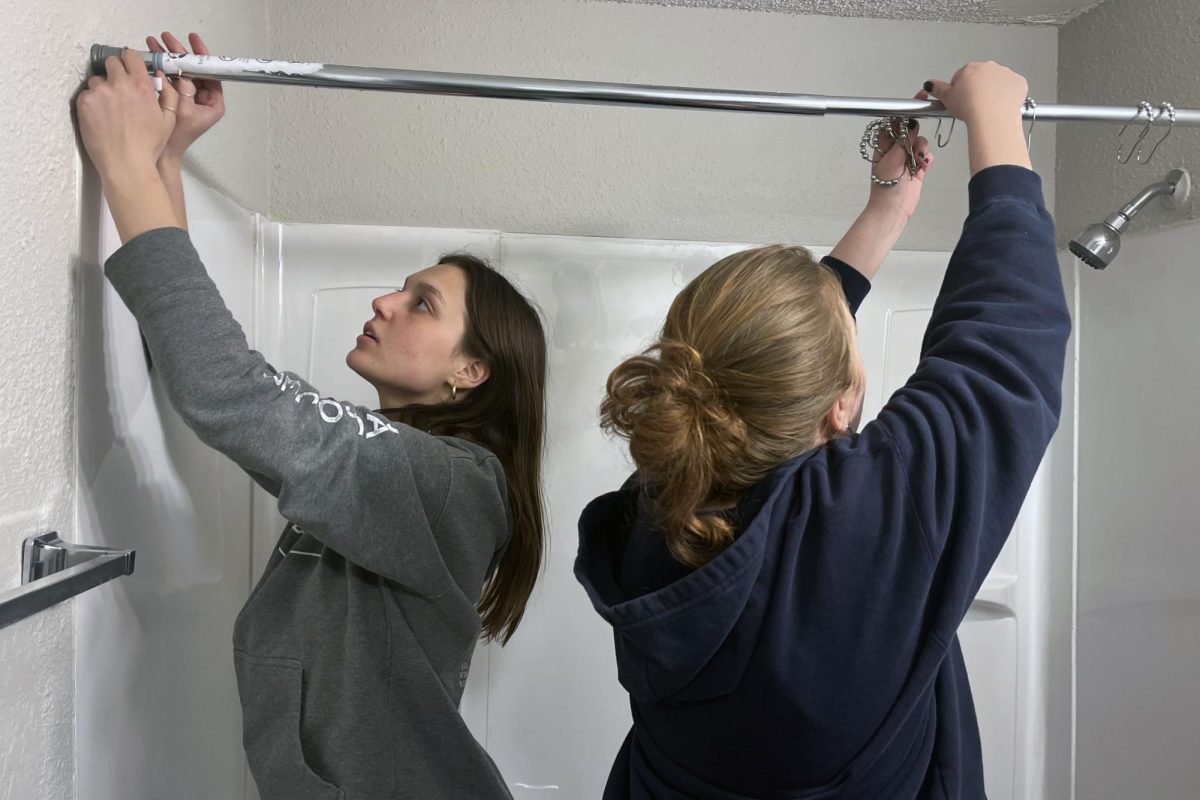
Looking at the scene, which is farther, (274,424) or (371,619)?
(371,619)

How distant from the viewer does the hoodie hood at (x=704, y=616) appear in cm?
65

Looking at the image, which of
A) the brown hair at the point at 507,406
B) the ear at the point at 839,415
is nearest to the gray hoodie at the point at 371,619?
the brown hair at the point at 507,406

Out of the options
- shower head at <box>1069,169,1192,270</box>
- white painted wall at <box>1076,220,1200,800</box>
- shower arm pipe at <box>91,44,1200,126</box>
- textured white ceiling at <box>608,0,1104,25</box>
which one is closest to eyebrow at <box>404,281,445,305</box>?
shower arm pipe at <box>91,44,1200,126</box>

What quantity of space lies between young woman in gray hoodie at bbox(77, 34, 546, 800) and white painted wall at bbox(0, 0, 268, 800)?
41mm

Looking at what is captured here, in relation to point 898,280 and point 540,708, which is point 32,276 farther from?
point 898,280

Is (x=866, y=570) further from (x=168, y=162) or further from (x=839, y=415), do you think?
(x=168, y=162)

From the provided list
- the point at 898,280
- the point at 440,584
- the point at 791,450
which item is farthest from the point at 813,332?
the point at 898,280

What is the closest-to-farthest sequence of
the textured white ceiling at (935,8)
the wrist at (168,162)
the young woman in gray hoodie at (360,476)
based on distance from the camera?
the young woman in gray hoodie at (360,476) < the wrist at (168,162) < the textured white ceiling at (935,8)

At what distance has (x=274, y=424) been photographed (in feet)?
2.50

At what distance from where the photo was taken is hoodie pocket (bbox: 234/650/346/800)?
94 centimetres

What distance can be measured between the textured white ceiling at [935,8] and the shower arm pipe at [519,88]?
643mm

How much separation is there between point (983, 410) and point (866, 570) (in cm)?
15

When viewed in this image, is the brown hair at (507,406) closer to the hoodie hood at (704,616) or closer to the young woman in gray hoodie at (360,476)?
the young woman in gray hoodie at (360,476)

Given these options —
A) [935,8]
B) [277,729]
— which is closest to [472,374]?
[277,729]
